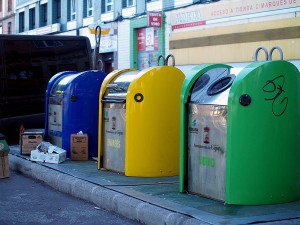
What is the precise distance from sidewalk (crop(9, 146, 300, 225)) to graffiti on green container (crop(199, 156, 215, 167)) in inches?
14.2

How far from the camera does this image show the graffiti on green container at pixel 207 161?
19.9 ft

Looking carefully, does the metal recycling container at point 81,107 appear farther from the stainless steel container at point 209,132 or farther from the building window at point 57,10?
the building window at point 57,10

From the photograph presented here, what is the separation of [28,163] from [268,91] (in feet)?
15.0

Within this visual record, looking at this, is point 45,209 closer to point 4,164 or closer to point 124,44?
point 4,164

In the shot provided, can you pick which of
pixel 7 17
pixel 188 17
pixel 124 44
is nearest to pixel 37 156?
pixel 188 17

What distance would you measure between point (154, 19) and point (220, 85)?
16.8 metres

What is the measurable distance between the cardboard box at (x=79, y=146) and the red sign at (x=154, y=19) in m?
13.6

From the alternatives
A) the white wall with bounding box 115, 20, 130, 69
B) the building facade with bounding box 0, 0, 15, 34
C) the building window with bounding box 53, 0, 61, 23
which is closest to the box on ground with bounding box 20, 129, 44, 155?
the white wall with bounding box 115, 20, 130, 69

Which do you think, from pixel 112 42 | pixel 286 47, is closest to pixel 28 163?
pixel 286 47

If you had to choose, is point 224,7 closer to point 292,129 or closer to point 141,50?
point 141,50

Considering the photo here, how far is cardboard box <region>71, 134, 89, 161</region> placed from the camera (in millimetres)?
9594

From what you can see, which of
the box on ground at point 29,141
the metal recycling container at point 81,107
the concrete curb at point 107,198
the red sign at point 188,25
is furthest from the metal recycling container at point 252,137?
the red sign at point 188,25

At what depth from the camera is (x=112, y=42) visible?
2695 centimetres

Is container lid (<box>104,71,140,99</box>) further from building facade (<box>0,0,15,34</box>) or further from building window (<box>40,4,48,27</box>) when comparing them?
building facade (<box>0,0,15,34</box>)
